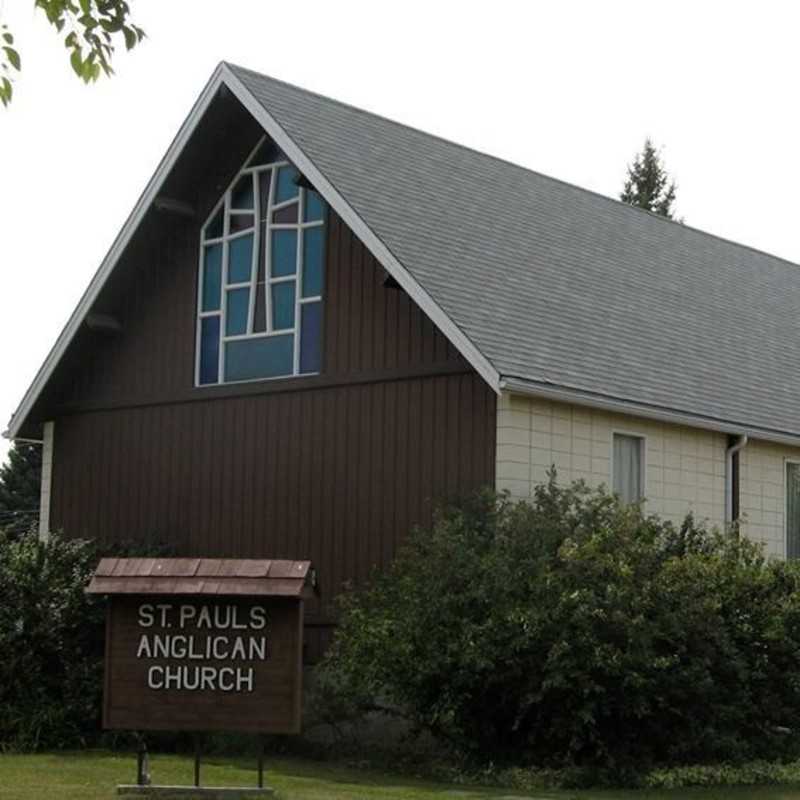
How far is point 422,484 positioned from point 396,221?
11.2ft

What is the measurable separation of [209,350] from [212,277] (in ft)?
3.38

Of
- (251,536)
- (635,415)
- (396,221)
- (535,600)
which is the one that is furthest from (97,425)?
(535,600)

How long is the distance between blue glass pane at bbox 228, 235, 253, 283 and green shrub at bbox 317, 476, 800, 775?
6.27 meters

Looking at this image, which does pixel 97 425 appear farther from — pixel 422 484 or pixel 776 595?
pixel 776 595

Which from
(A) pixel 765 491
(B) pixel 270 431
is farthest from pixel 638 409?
(B) pixel 270 431

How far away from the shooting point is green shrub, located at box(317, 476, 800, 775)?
1738cm

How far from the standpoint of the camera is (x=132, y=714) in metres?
15.5

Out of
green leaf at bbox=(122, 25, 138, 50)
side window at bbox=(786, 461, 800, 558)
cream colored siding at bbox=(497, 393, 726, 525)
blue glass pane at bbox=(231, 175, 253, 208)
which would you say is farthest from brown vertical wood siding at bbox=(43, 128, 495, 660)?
green leaf at bbox=(122, 25, 138, 50)

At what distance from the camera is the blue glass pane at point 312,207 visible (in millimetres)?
23141

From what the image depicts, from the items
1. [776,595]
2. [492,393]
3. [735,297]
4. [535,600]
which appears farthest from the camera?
[735,297]

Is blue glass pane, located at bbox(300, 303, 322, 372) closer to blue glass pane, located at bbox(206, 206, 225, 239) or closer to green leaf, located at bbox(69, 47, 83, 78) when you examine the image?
blue glass pane, located at bbox(206, 206, 225, 239)

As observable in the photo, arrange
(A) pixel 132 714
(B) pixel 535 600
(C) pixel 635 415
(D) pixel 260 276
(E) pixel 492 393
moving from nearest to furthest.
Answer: (A) pixel 132 714 → (B) pixel 535 600 → (E) pixel 492 393 → (C) pixel 635 415 → (D) pixel 260 276

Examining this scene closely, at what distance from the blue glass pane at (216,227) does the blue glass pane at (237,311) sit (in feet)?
2.84

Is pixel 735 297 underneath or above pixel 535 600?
above
